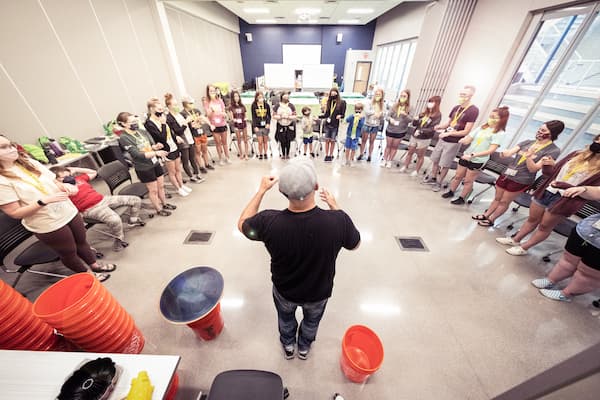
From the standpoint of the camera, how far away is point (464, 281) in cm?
240

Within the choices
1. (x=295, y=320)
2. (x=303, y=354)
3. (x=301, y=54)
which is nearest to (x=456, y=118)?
(x=295, y=320)

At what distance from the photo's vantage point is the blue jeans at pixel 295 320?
4.64 feet

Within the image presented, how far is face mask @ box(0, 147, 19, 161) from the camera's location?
1.49 meters

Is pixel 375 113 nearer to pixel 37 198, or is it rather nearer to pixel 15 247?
pixel 37 198

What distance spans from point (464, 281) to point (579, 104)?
864 cm

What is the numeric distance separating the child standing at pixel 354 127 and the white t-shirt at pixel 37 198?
459 cm

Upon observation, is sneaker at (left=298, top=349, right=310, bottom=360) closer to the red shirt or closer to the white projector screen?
the red shirt

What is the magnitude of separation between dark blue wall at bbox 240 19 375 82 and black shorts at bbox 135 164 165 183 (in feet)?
39.8

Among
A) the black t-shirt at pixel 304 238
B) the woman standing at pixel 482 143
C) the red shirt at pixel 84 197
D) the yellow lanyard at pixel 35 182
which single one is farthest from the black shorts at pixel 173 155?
the woman standing at pixel 482 143

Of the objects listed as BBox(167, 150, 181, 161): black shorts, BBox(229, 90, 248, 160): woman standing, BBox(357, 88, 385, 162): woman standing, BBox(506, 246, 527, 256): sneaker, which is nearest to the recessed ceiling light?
BBox(357, 88, 385, 162): woman standing

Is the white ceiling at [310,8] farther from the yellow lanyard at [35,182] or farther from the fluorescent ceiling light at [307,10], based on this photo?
the yellow lanyard at [35,182]

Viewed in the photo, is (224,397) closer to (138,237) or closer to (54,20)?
(138,237)

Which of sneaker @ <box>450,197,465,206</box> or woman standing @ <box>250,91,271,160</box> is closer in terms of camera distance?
sneaker @ <box>450,197,465,206</box>

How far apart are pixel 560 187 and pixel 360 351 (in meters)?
2.64
